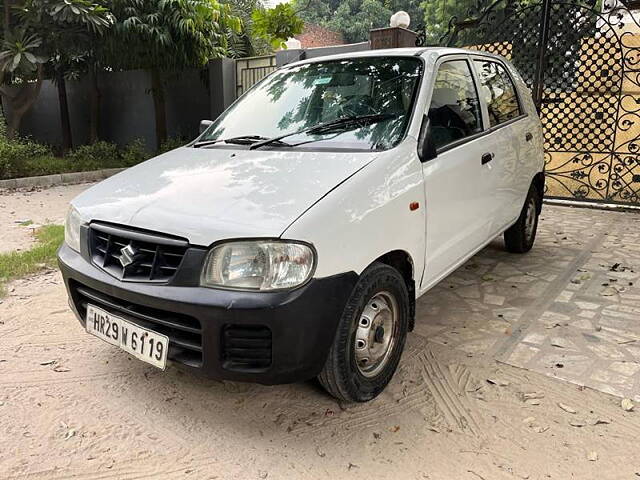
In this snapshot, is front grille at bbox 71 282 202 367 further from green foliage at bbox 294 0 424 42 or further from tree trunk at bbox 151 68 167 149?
green foliage at bbox 294 0 424 42

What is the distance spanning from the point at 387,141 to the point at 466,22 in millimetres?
5541

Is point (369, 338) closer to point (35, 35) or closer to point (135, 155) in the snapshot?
point (35, 35)

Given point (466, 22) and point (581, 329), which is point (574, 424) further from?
point (466, 22)

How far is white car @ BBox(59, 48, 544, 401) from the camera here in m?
2.11

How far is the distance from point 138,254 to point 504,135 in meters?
2.78

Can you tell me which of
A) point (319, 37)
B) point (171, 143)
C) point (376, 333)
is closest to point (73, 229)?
point (376, 333)

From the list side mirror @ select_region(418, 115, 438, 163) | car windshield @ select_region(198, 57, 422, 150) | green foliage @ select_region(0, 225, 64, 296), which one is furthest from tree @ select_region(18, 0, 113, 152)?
side mirror @ select_region(418, 115, 438, 163)

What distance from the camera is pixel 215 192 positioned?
2.42 m

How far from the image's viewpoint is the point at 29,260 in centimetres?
478

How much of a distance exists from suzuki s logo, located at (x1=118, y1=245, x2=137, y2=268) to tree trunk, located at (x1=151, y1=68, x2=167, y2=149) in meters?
9.41

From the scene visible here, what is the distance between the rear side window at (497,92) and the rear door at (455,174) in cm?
20

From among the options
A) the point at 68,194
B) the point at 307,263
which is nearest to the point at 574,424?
the point at 307,263

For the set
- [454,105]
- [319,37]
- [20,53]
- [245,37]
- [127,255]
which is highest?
[319,37]

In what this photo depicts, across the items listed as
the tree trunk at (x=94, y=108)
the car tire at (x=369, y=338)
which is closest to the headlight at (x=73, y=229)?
the car tire at (x=369, y=338)
